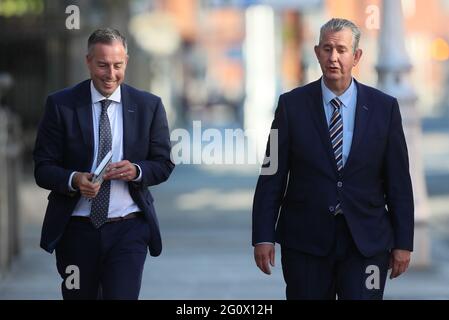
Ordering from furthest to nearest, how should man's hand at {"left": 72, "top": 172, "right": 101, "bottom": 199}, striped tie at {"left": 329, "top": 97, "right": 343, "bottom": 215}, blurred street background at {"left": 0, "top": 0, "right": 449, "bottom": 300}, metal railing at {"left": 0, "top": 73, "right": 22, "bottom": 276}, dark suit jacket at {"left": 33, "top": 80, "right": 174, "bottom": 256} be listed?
metal railing at {"left": 0, "top": 73, "right": 22, "bottom": 276} → blurred street background at {"left": 0, "top": 0, "right": 449, "bottom": 300} → dark suit jacket at {"left": 33, "top": 80, "right": 174, "bottom": 256} → striped tie at {"left": 329, "top": 97, "right": 343, "bottom": 215} → man's hand at {"left": 72, "top": 172, "right": 101, "bottom": 199}

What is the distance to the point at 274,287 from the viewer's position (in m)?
9.85

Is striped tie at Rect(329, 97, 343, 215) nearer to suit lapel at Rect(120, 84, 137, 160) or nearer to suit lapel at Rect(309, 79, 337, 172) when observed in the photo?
suit lapel at Rect(309, 79, 337, 172)

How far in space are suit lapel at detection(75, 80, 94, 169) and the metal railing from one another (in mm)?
5695

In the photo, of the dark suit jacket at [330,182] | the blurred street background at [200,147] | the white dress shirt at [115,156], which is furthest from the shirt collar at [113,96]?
the blurred street background at [200,147]

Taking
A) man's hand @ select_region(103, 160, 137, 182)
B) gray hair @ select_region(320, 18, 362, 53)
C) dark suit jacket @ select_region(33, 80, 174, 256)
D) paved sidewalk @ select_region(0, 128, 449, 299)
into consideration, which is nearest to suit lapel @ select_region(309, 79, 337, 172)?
gray hair @ select_region(320, 18, 362, 53)

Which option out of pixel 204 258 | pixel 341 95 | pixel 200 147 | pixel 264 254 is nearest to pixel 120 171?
pixel 264 254

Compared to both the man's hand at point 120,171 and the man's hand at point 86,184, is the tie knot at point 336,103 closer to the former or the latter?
the man's hand at point 120,171

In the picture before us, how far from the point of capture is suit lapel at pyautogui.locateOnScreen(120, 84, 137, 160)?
5.05 m

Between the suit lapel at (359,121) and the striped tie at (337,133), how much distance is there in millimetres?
48

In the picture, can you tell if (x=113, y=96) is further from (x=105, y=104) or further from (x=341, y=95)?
(x=341, y=95)
